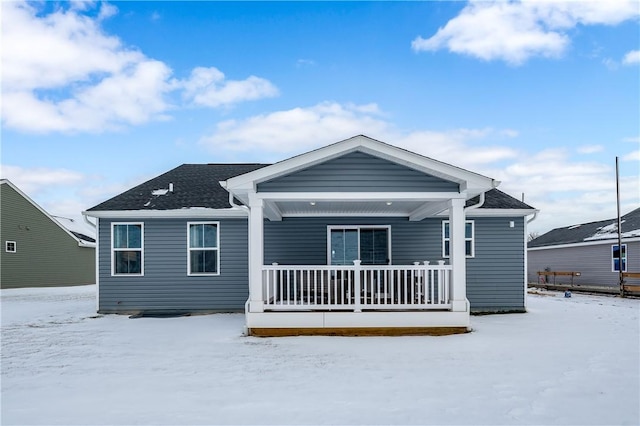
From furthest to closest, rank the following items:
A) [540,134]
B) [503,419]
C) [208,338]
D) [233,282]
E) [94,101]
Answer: [540,134], [94,101], [233,282], [208,338], [503,419]

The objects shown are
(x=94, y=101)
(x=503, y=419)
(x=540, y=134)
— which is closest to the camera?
(x=503, y=419)

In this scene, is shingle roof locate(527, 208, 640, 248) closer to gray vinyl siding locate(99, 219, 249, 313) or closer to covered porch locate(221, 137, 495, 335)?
covered porch locate(221, 137, 495, 335)

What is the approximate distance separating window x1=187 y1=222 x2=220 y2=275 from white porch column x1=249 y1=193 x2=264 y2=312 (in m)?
3.42

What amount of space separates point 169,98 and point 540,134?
46.6ft

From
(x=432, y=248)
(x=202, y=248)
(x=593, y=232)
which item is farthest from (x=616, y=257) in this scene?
(x=202, y=248)

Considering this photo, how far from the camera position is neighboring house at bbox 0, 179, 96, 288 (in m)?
21.4

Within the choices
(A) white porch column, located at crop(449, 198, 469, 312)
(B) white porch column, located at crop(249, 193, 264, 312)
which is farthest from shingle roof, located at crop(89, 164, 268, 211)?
(A) white porch column, located at crop(449, 198, 469, 312)

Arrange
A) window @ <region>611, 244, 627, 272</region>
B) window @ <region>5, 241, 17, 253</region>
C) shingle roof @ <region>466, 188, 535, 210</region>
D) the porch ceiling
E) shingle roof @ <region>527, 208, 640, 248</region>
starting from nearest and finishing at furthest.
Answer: the porch ceiling → shingle roof @ <region>466, 188, 535, 210</region> → window @ <region>611, 244, 627, 272</region> → shingle roof @ <region>527, 208, 640, 248</region> → window @ <region>5, 241, 17, 253</region>

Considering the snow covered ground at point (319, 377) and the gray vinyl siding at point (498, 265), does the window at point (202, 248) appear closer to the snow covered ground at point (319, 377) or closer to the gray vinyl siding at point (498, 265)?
the snow covered ground at point (319, 377)

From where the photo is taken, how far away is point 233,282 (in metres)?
11.5

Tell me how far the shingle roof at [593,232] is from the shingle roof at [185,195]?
10.6 metres

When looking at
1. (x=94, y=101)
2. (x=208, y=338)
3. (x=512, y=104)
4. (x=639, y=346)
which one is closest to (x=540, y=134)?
(x=512, y=104)

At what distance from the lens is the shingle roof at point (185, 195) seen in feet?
37.8

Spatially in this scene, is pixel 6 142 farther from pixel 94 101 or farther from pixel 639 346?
pixel 639 346
